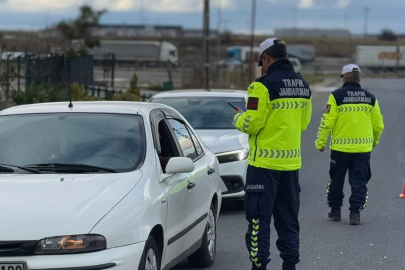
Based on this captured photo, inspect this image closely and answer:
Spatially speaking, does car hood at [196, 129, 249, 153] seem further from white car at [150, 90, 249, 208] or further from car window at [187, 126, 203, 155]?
car window at [187, 126, 203, 155]

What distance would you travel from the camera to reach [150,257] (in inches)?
201

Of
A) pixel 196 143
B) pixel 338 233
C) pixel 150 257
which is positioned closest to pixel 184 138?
pixel 196 143

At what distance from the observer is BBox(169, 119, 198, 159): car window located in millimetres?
6605

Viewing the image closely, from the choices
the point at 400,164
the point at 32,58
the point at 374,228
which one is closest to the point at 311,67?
the point at 32,58

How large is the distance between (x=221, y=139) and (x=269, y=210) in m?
3.97

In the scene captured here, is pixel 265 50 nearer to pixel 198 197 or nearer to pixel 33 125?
pixel 198 197

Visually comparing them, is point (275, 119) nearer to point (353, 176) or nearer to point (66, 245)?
point (66, 245)

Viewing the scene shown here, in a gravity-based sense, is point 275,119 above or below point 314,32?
Answer: above

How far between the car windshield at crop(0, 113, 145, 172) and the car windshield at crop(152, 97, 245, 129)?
Answer: 4.72m

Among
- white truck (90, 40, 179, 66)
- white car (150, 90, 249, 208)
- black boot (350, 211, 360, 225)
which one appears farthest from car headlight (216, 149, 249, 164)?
white truck (90, 40, 179, 66)

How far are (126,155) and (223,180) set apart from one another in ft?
13.5

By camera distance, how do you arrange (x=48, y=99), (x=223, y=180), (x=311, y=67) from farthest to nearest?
(x=311, y=67) < (x=48, y=99) < (x=223, y=180)

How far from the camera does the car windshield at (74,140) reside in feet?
18.7

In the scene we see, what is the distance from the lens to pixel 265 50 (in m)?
6.23
